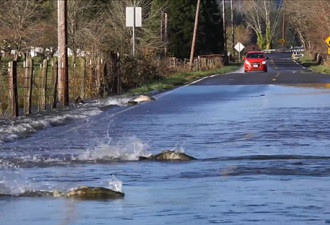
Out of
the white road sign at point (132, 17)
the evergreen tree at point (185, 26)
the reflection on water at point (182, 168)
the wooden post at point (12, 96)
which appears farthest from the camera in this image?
the evergreen tree at point (185, 26)

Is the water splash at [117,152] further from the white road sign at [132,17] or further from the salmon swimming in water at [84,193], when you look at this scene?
the white road sign at [132,17]

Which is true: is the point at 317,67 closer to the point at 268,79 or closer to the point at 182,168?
the point at 268,79

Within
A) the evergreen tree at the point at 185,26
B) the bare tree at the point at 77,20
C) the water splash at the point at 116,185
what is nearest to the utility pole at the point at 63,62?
the water splash at the point at 116,185

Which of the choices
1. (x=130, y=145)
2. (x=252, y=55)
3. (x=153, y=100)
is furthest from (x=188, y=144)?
(x=252, y=55)

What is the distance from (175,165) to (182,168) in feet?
1.52

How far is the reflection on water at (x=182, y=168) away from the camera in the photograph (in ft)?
35.9

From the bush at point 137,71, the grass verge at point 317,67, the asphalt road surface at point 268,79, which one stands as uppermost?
the bush at point 137,71

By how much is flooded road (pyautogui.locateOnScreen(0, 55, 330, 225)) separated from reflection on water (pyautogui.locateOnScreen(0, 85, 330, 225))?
14 millimetres

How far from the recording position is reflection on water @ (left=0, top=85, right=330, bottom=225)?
35.9ft

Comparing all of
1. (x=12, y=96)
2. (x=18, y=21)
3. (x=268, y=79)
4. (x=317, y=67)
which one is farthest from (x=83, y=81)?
(x=317, y=67)

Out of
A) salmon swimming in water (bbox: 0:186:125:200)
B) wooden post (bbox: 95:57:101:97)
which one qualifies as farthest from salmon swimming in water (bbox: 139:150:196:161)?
wooden post (bbox: 95:57:101:97)

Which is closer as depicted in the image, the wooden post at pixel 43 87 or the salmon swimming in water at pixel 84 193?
the salmon swimming in water at pixel 84 193

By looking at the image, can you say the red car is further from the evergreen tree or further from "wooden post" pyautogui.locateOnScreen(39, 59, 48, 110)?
"wooden post" pyautogui.locateOnScreen(39, 59, 48, 110)

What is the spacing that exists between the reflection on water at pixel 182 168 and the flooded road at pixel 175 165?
0.01 meters
